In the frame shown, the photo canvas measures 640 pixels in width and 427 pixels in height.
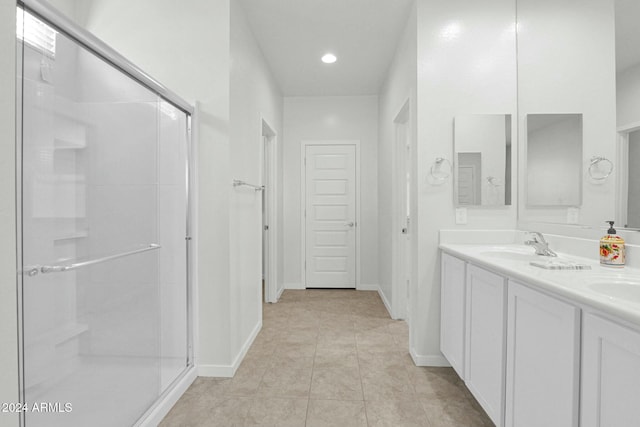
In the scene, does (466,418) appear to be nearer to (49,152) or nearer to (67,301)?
(67,301)

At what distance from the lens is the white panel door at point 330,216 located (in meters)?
4.73

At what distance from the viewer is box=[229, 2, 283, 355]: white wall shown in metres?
2.41

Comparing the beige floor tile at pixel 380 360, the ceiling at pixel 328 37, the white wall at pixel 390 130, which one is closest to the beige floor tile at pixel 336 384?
the beige floor tile at pixel 380 360

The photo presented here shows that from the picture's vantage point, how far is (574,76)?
1.88 meters

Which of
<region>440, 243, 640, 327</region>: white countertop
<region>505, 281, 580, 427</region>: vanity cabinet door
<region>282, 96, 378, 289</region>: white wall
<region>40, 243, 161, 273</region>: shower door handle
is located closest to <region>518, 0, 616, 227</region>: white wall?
<region>440, 243, 640, 327</region>: white countertop

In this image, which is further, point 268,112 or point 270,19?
point 268,112

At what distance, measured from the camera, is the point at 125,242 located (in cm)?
163

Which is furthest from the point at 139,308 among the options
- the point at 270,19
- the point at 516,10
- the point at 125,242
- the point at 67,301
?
the point at 516,10

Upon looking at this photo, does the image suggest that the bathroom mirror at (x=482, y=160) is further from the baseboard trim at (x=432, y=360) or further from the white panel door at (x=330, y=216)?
the white panel door at (x=330, y=216)

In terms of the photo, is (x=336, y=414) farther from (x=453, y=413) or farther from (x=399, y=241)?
(x=399, y=241)

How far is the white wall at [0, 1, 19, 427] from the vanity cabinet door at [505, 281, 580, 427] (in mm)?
1506

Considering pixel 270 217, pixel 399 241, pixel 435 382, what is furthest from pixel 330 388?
pixel 270 217

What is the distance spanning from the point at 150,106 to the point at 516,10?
8.14 feet

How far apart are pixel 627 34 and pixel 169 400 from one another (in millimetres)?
2893
